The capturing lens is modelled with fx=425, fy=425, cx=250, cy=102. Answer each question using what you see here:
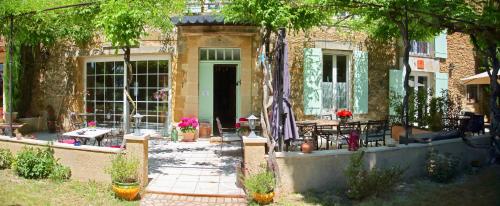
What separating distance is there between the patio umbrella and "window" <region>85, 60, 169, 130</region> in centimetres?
547

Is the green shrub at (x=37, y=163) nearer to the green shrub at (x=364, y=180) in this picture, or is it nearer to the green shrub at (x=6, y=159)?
the green shrub at (x=6, y=159)

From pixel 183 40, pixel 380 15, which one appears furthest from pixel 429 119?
pixel 183 40

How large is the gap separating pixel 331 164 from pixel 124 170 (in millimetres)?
3225

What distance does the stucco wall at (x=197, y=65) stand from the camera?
38.8ft

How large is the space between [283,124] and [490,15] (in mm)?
3994

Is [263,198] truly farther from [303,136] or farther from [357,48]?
[357,48]

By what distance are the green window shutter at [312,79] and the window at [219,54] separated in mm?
2023

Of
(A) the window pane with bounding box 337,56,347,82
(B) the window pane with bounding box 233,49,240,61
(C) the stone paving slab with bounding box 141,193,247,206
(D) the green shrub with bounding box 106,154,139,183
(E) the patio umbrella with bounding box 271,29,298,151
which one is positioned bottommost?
(C) the stone paving slab with bounding box 141,193,247,206

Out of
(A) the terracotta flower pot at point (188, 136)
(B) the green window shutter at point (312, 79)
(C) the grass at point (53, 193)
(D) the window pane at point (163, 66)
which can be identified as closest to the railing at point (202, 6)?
(D) the window pane at point (163, 66)

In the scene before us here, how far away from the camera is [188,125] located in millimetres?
11477

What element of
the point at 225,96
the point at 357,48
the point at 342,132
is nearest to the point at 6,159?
the point at 225,96

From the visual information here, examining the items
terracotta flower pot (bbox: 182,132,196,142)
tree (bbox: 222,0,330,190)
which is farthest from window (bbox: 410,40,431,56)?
terracotta flower pot (bbox: 182,132,196,142)

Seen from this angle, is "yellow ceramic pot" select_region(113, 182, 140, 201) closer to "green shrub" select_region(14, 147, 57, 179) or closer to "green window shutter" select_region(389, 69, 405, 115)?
"green shrub" select_region(14, 147, 57, 179)

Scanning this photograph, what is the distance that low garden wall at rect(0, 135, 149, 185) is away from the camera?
6.79 metres
